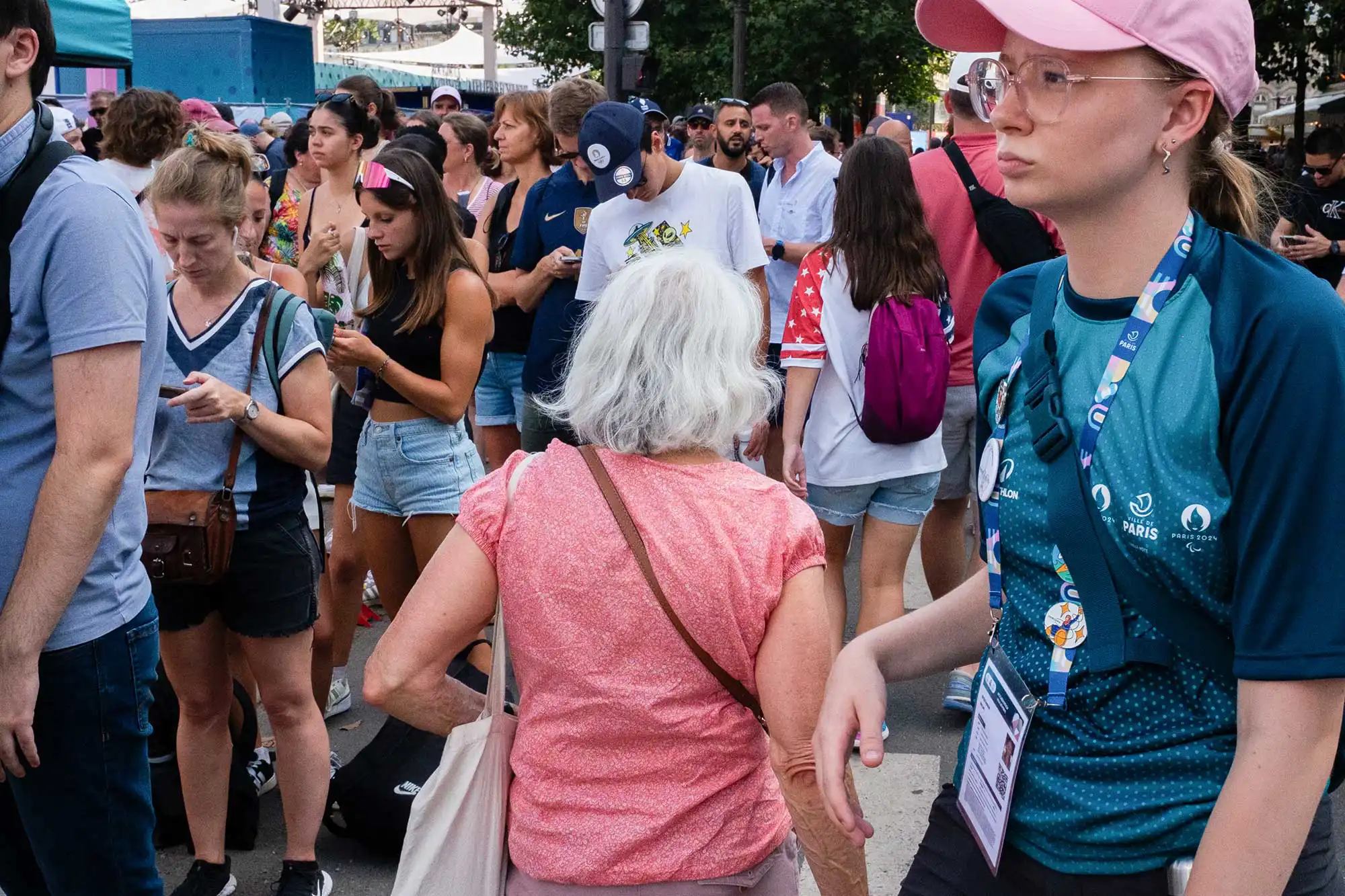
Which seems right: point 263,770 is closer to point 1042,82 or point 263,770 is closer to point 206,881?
point 206,881

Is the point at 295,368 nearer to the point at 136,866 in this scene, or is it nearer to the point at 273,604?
the point at 273,604

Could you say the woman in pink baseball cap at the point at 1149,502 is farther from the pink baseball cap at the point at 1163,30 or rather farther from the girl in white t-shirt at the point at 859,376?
the girl in white t-shirt at the point at 859,376

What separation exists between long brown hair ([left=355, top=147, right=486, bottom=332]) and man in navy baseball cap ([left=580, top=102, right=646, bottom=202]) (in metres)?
0.90

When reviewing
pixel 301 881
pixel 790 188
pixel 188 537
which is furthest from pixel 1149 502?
pixel 790 188

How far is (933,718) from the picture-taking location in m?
4.83

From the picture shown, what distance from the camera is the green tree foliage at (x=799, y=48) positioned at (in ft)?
101

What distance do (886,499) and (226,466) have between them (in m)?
2.21

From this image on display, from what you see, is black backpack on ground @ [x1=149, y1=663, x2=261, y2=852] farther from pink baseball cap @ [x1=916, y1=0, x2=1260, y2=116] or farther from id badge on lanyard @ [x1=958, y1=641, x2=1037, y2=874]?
pink baseball cap @ [x1=916, y1=0, x2=1260, y2=116]

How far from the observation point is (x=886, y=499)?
15.2 ft

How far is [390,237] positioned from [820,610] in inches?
103

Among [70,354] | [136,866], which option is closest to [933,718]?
[136,866]

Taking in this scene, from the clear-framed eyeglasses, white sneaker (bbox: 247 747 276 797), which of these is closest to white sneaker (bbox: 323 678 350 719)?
white sneaker (bbox: 247 747 276 797)

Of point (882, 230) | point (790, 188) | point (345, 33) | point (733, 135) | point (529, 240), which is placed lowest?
point (529, 240)

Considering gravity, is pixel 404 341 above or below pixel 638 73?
below
